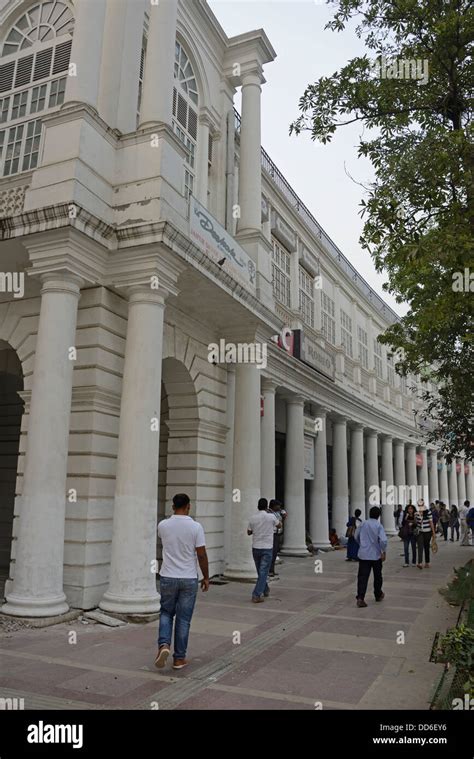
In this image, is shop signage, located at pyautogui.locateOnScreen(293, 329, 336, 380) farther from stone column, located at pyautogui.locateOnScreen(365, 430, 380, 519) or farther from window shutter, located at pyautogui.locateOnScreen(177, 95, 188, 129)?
window shutter, located at pyautogui.locateOnScreen(177, 95, 188, 129)

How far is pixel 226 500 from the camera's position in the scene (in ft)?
44.4

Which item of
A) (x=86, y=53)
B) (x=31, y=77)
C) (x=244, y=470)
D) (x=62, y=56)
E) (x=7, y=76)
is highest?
(x=7, y=76)

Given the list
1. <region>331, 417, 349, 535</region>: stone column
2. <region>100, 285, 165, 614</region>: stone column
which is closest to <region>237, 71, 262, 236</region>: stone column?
<region>100, 285, 165, 614</region>: stone column

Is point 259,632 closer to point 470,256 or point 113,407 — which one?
point 113,407

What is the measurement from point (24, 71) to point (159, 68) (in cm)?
345

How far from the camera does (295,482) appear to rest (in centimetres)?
1952

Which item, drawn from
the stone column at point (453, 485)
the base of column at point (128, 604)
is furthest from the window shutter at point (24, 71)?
the stone column at point (453, 485)

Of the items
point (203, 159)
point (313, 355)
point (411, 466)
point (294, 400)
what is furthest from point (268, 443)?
point (411, 466)

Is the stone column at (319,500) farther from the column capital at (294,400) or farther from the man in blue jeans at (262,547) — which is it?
the man in blue jeans at (262,547)

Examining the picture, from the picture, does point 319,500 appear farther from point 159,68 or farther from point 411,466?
point 411,466

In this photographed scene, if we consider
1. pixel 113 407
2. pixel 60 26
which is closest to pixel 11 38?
pixel 60 26

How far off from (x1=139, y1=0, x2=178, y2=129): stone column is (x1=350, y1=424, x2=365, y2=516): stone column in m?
20.1

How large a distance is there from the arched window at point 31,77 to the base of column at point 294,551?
1349cm

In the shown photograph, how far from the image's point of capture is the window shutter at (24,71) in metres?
11.6
